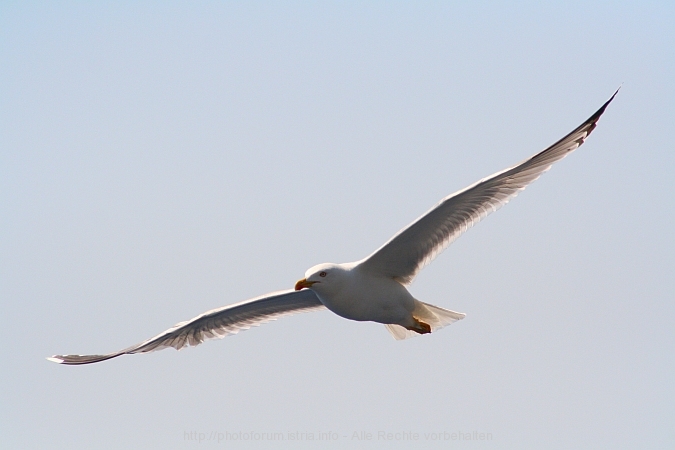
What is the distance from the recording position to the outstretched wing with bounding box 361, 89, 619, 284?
11.8 metres

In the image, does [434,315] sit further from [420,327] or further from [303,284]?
[303,284]

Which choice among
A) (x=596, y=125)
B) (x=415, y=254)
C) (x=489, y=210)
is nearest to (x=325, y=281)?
(x=415, y=254)

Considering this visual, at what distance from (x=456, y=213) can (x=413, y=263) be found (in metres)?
0.97

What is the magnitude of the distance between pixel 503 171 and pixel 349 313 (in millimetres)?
2692

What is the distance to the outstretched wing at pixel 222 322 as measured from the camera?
14.1 metres

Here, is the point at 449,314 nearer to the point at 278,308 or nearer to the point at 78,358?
the point at 278,308

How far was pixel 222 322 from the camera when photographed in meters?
14.7

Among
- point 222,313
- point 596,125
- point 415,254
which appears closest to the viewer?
point 596,125

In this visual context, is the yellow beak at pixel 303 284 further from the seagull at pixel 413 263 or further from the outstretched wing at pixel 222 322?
the outstretched wing at pixel 222 322

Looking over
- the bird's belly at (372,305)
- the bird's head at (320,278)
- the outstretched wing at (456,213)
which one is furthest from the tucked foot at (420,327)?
the bird's head at (320,278)

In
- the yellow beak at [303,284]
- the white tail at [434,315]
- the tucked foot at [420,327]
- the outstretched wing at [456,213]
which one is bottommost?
the tucked foot at [420,327]

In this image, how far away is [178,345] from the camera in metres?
14.8

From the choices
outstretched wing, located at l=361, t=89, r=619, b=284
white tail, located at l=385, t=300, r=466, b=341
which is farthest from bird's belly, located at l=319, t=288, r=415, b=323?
outstretched wing, located at l=361, t=89, r=619, b=284

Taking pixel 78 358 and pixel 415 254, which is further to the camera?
pixel 78 358
